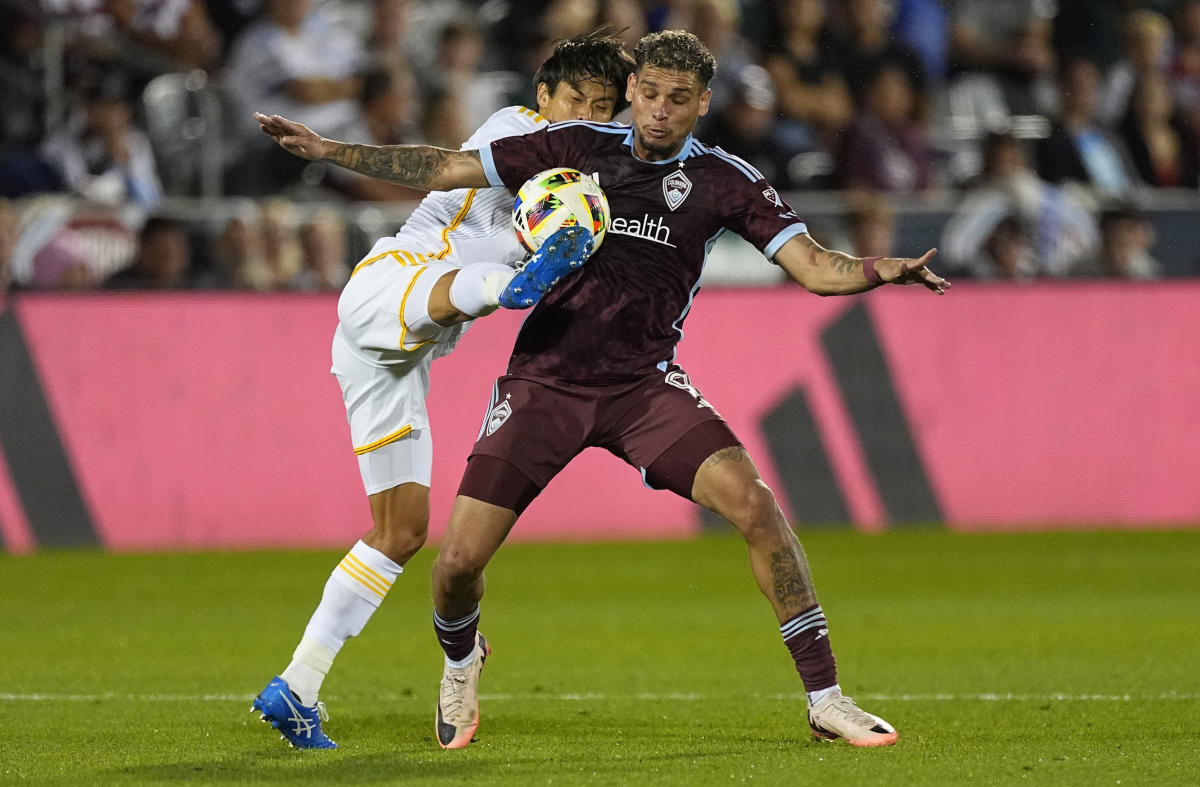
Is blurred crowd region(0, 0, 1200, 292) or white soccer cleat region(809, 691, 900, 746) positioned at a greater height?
white soccer cleat region(809, 691, 900, 746)

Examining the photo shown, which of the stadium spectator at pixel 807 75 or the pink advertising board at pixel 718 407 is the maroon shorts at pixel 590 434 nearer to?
the pink advertising board at pixel 718 407

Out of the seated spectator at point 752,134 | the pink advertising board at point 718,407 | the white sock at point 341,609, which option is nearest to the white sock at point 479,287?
the white sock at point 341,609

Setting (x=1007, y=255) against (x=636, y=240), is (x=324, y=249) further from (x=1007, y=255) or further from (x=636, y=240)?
(x=636, y=240)

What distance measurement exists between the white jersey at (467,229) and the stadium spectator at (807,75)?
30.6ft

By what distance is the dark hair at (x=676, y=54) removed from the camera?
6012 millimetres

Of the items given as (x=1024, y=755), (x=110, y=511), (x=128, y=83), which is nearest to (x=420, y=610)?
(x=110, y=511)

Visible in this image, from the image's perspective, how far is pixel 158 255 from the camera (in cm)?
1345

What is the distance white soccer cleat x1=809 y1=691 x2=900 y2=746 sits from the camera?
5926 mm

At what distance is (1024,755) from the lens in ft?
19.0

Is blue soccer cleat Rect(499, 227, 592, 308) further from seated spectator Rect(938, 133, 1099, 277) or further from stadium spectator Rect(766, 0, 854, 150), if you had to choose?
stadium spectator Rect(766, 0, 854, 150)

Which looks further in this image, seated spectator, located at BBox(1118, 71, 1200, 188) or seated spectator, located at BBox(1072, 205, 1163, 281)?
seated spectator, located at BBox(1118, 71, 1200, 188)

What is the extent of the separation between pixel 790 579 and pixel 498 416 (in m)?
1.17

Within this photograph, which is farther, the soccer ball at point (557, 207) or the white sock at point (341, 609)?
the white sock at point (341, 609)

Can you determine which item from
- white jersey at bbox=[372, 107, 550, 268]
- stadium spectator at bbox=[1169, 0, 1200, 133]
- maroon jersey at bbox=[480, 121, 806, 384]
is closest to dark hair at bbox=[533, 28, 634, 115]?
white jersey at bbox=[372, 107, 550, 268]
